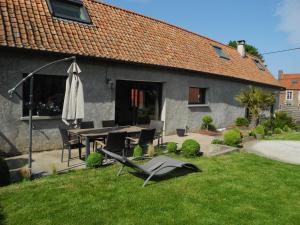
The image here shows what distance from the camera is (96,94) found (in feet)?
38.2

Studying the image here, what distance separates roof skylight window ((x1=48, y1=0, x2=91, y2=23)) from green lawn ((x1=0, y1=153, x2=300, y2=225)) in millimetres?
→ 6975

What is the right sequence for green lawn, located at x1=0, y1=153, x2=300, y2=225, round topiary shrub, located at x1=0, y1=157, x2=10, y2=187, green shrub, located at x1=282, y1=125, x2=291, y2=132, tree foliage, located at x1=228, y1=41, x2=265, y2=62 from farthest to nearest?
tree foliage, located at x1=228, y1=41, x2=265, y2=62, green shrub, located at x1=282, y1=125, x2=291, y2=132, round topiary shrub, located at x1=0, y1=157, x2=10, y2=187, green lawn, located at x1=0, y1=153, x2=300, y2=225

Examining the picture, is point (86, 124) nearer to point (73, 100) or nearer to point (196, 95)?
point (73, 100)

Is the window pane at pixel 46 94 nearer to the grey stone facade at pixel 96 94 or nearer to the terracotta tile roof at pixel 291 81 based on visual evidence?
the grey stone facade at pixel 96 94

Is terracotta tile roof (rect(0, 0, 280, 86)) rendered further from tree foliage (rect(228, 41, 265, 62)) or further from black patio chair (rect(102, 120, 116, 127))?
tree foliage (rect(228, 41, 265, 62))

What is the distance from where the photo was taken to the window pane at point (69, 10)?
11938 millimetres

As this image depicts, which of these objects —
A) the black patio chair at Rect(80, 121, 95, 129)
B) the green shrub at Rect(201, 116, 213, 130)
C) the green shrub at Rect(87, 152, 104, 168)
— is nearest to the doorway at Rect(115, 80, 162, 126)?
the black patio chair at Rect(80, 121, 95, 129)

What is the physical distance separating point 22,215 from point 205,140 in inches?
401

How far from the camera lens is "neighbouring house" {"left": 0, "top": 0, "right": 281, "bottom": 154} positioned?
379 inches

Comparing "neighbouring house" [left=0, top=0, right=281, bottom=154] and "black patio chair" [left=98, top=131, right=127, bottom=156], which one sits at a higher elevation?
"neighbouring house" [left=0, top=0, right=281, bottom=154]

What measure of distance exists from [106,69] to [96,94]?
1111mm

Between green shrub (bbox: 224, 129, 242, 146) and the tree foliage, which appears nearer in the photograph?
green shrub (bbox: 224, 129, 242, 146)

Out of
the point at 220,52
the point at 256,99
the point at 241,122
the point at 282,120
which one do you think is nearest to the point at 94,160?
the point at 256,99

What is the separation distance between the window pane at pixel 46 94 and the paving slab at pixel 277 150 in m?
7.89
